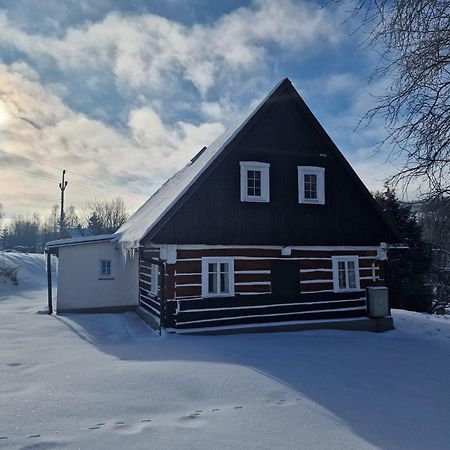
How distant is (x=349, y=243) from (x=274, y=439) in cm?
995

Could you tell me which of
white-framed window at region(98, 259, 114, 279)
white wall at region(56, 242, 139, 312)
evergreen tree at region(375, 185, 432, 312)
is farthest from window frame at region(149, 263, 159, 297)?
evergreen tree at region(375, 185, 432, 312)

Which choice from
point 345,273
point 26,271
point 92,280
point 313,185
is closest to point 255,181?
point 313,185

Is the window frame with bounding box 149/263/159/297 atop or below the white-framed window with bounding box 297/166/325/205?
below

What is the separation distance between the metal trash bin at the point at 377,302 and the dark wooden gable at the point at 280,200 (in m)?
1.62

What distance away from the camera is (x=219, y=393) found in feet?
18.4

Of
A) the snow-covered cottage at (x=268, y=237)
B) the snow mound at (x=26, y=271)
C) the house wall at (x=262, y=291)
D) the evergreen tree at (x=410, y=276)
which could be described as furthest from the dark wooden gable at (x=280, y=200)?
the snow mound at (x=26, y=271)

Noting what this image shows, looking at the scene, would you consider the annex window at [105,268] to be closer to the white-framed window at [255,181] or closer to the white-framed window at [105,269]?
the white-framed window at [105,269]

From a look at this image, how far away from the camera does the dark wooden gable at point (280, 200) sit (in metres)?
11.3

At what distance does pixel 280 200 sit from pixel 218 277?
314cm

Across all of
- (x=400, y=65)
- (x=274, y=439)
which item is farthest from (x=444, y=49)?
(x=274, y=439)

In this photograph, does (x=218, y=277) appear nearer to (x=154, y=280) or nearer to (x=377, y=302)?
(x=154, y=280)

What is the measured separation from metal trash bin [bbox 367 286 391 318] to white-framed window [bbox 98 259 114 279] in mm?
9616

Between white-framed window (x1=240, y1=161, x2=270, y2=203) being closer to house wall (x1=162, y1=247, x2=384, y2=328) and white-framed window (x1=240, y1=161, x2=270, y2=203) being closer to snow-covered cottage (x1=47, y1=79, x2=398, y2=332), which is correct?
snow-covered cottage (x1=47, y1=79, x2=398, y2=332)

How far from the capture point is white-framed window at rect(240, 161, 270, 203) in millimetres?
11991
